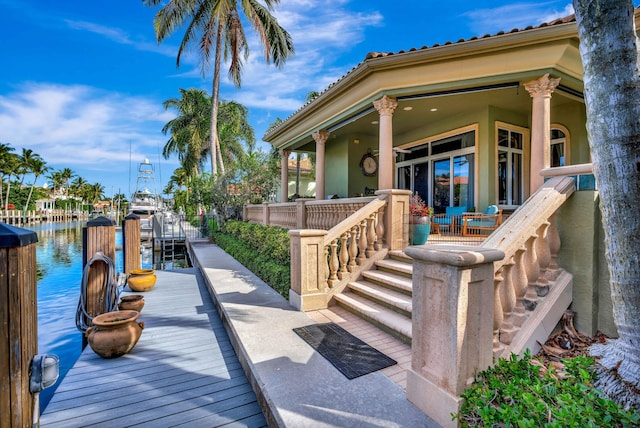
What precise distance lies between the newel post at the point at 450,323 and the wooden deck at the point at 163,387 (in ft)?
4.89

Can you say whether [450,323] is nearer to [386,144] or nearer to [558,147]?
[386,144]

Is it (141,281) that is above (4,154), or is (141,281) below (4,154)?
below

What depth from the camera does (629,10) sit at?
5.61ft

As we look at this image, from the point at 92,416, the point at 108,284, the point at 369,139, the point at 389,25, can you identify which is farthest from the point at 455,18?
the point at 92,416

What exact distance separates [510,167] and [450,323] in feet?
27.3

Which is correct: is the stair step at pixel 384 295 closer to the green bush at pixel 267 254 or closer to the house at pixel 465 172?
the house at pixel 465 172

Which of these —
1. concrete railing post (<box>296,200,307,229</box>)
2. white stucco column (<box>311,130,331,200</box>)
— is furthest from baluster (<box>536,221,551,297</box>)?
white stucco column (<box>311,130,331,200</box>)

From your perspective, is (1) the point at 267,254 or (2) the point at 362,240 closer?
(2) the point at 362,240

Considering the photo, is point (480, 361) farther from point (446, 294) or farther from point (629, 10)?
point (629, 10)

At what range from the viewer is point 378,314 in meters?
4.08

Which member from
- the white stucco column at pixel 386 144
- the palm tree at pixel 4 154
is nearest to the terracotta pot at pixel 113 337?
the white stucco column at pixel 386 144

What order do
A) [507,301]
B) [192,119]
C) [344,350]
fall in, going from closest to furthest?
[507,301] → [344,350] → [192,119]

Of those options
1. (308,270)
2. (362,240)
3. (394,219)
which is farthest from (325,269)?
(394,219)

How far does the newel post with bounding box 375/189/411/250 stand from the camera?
555 cm
